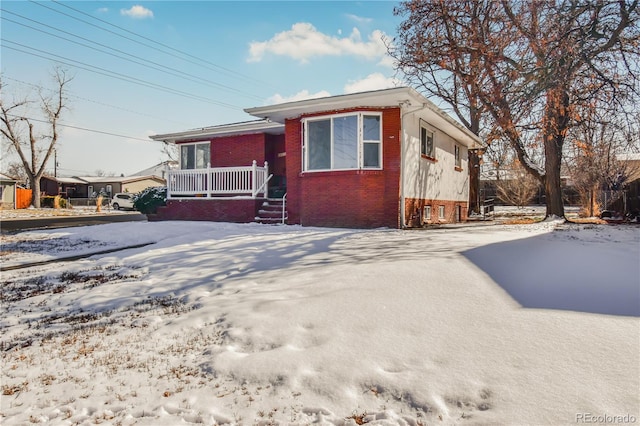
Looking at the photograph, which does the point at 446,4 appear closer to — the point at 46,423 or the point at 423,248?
the point at 423,248

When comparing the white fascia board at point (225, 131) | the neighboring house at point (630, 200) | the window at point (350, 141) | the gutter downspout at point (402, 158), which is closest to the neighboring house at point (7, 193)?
the white fascia board at point (225, 131)

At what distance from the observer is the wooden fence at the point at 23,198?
119 ft

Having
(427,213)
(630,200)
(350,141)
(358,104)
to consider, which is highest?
(358,104)

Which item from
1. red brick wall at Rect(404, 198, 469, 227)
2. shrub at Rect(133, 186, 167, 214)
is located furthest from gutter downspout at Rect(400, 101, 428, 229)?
shrub at Rect(133, 186, 167, 214)

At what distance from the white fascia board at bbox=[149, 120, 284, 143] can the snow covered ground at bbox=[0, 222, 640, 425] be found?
909 centimetres

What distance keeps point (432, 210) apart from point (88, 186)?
55.1 meters

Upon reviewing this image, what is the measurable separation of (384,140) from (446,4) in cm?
555

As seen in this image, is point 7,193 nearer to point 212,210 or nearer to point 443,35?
point 212,210

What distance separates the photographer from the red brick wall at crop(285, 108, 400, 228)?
36.3 feet

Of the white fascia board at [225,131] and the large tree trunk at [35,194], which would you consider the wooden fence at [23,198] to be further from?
the white fascia board at [225,131]

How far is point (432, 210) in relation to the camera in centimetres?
1400

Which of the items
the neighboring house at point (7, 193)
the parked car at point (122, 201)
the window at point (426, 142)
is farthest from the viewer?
→ the parked car at point (122, 201)

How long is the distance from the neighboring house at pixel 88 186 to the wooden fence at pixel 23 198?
1376 centimetres

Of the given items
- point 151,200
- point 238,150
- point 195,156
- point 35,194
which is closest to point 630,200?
point 238,150
